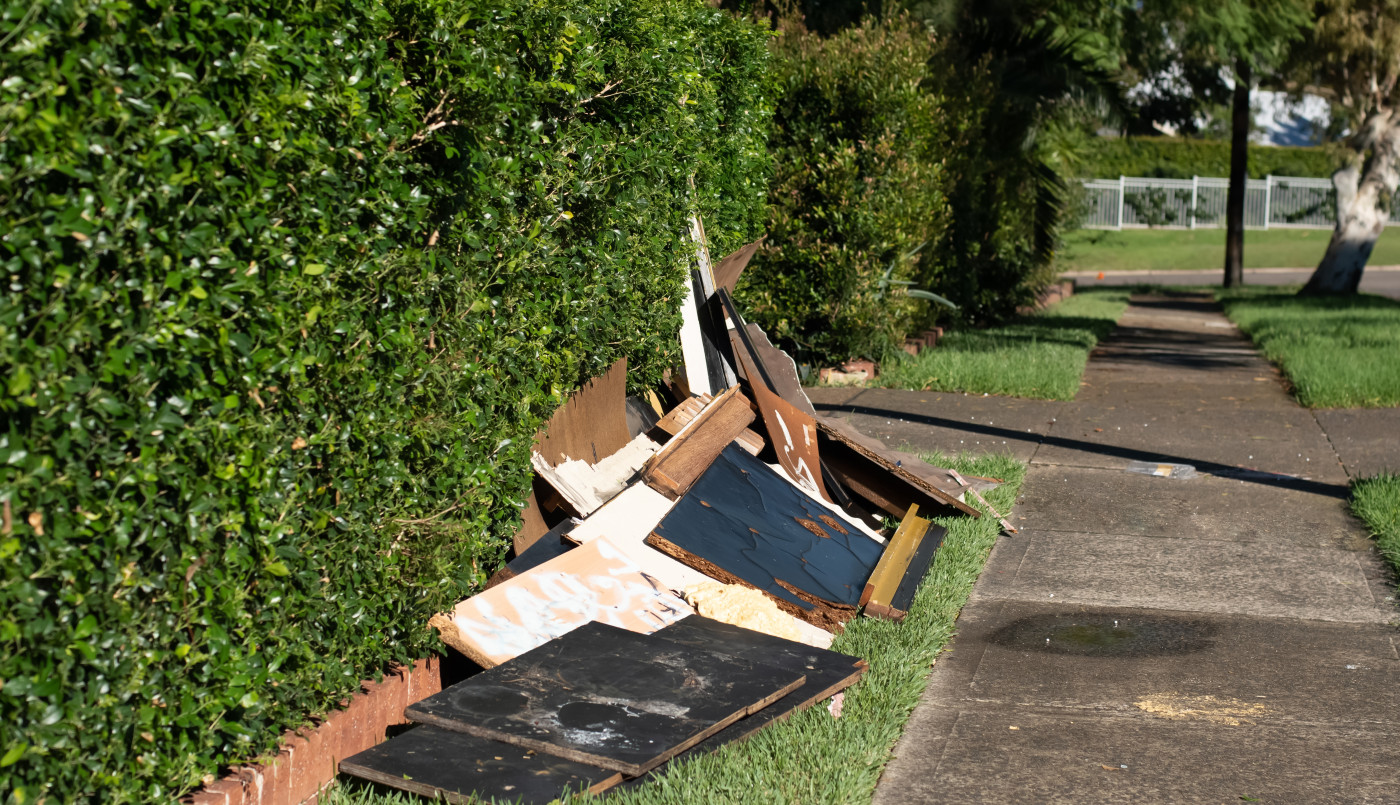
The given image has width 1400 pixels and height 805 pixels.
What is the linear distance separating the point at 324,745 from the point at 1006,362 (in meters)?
9.69

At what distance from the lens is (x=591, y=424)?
219 inches

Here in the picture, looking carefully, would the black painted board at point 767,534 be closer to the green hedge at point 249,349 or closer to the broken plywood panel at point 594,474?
the broken plywood panel at point 594,474

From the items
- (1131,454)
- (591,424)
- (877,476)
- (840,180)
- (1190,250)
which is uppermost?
(840,180)

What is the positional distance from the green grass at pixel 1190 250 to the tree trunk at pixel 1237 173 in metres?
6.39

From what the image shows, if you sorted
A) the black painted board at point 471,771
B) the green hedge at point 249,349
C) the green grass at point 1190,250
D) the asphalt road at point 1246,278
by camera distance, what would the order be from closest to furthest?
the green hedge at point 249,349, the black painted board at point 471,771, the asphalt road at point 1246,278, the green grass at point 1190,250

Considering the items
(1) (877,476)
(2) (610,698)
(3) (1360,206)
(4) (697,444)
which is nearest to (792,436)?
(1) (877,476)

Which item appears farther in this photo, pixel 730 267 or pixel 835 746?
pixel 730 267

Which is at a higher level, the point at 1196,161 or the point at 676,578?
the point at 676,578

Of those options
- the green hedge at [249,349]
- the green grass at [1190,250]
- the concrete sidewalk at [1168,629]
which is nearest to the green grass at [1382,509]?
the concrete sidewalk at [1168,629]

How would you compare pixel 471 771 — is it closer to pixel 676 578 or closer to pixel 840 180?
pixel 676 578

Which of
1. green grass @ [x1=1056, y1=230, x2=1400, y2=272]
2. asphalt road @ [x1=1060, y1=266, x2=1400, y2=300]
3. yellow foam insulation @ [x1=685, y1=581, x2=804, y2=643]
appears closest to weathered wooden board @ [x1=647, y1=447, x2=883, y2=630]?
yellow foam insulation @ [x1=685, y1=581, x2=804, y2=643]

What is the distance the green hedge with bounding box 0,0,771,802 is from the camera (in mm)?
2242

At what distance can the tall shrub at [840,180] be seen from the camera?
10.7 metres

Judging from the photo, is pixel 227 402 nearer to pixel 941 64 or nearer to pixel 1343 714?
pixel 1343 714
